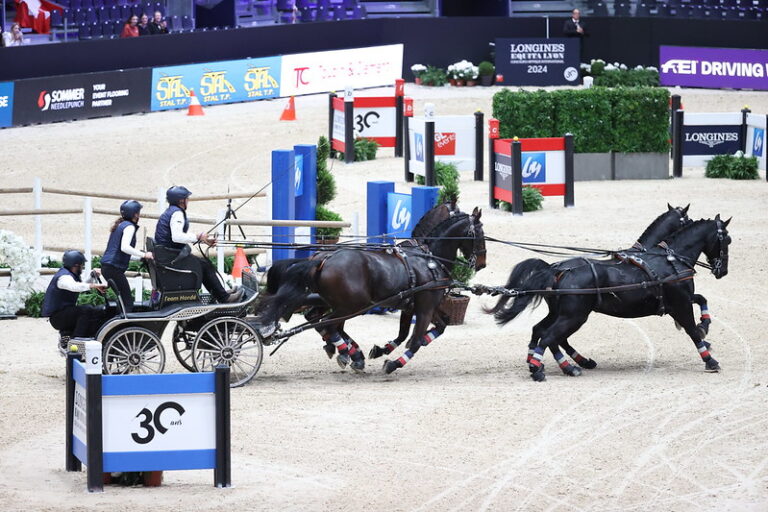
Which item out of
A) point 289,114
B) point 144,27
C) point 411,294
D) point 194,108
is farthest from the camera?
point 144,27

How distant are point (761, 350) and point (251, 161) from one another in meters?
14.1

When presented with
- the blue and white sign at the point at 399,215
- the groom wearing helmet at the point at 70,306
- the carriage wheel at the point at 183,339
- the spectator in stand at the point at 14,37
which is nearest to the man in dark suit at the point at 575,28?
the spectator in stand at the point at 14,37

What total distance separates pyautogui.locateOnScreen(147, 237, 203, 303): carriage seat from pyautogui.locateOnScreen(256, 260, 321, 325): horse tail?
75 cm

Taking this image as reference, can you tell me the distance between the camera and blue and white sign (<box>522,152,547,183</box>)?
22859 mm

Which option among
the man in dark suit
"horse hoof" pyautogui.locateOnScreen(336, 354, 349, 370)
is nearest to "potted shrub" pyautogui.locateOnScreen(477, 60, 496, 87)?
the man in dark suit

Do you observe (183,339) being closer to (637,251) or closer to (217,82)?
(637,251)

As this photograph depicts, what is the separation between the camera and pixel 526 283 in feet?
44.2

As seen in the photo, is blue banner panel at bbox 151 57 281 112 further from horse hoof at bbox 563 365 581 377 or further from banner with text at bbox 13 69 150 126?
horse hoof at bbox 563 365 581 377

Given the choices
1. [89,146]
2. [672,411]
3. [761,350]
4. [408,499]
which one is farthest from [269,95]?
[408,499]

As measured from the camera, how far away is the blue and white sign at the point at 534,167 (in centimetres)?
2286

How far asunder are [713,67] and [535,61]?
4796 millimetres

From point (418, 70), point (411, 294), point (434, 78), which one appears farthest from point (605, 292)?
point (418, 70)

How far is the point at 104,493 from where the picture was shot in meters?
9.34

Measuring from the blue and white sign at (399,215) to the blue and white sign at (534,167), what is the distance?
21.7ft
